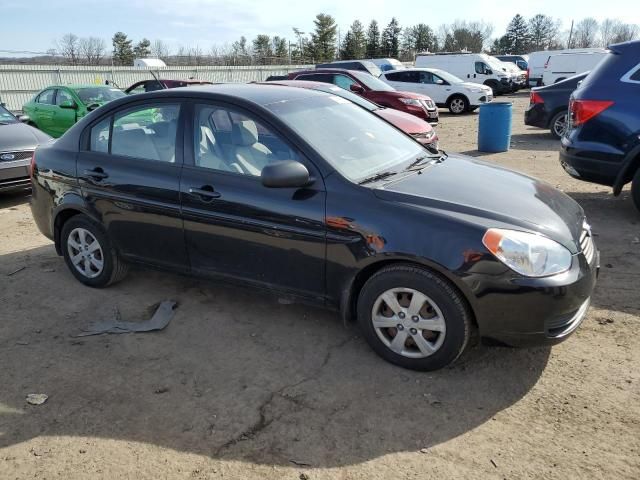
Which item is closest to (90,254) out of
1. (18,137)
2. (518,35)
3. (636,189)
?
(18,137)

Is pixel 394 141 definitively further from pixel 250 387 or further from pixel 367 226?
pixel 250 387

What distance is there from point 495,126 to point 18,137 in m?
8.40

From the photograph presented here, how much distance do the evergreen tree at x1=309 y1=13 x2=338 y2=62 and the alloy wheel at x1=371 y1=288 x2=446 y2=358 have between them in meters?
67.7

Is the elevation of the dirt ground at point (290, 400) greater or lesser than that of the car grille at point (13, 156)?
lesser

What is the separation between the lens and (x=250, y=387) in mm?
3303

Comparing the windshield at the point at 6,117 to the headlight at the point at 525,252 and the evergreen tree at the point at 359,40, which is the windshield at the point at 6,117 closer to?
the headlight at the point at 525,252

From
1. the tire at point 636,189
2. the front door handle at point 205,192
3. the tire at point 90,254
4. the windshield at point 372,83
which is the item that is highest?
the windshield at point 372,83

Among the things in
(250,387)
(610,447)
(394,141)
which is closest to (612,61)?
(394,141)

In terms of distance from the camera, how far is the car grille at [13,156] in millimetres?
7710

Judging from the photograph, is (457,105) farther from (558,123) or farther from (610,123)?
(610,123)

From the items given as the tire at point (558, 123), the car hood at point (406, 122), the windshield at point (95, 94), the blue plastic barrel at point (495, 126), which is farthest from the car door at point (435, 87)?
the windshield at point (95, 94)

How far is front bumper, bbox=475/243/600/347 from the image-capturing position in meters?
2.98

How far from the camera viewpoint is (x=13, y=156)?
7.80m

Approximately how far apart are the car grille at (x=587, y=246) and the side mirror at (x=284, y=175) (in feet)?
5.69
